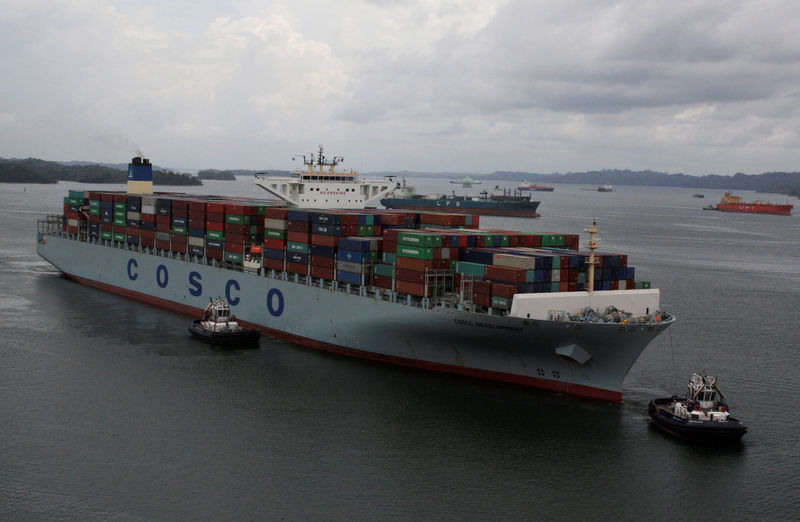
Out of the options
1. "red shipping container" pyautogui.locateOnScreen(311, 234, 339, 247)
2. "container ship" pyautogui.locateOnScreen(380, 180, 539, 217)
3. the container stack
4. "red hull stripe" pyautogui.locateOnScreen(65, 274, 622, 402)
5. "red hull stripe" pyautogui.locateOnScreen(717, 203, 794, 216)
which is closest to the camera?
"red hull stripe" pyautogui.locateOnScreen(65, 274, 622, 402)

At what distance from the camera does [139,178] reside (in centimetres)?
5534

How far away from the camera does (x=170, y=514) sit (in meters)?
18.1

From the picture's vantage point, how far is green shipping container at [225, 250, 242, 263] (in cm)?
3725

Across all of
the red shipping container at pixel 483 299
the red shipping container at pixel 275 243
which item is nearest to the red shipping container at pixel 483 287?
the red shipping container at pixel 483 299

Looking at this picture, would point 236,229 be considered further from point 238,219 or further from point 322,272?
point 322,272

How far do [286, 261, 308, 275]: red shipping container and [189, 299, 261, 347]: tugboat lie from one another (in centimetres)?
325

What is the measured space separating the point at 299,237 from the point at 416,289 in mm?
7820

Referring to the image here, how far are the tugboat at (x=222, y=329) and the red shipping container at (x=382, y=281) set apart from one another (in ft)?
21.8

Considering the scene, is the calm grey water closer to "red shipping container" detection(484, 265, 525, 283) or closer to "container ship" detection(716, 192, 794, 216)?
"red shipping container" detection(484, 265, 525, 283)

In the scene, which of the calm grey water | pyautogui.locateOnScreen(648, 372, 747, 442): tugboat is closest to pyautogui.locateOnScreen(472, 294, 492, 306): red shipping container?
the calm grey water

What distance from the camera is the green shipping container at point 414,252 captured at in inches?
1118

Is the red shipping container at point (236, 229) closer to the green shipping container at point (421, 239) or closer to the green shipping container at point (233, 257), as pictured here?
the green shipping container at point (233, 257)

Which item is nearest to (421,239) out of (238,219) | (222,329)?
(222,329)

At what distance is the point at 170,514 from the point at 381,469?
590 cm
